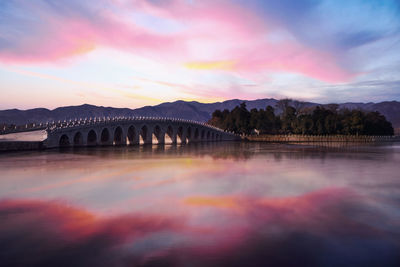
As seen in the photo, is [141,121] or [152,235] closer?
[152,235]

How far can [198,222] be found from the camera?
36.2 ft

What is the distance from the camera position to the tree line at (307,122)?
335 feet

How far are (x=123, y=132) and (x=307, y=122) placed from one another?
63922 millimetres

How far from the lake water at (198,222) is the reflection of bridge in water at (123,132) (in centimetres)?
2903

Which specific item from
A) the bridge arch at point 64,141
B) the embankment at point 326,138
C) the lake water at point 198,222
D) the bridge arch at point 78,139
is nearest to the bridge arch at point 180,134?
the embankment at point 326,138

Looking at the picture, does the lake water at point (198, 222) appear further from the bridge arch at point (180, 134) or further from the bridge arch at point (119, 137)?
the bridge arch at point (180, 134)

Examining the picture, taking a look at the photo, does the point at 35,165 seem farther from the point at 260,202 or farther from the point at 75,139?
the point at 75,139

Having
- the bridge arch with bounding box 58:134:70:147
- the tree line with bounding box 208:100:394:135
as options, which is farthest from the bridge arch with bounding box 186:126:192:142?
the bridge arch with bounding box 58:134:70:147

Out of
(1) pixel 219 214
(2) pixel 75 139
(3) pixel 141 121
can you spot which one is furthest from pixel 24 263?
(3) pixel 141 121

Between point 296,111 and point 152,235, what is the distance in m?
127

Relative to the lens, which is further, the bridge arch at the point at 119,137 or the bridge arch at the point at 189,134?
the bridge arch at the point at 189,134

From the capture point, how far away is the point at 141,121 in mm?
69438

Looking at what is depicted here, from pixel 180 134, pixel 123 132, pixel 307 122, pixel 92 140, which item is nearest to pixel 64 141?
pixel 92 140

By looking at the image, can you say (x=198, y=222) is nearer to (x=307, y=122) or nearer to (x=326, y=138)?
(x=326, y=138)
